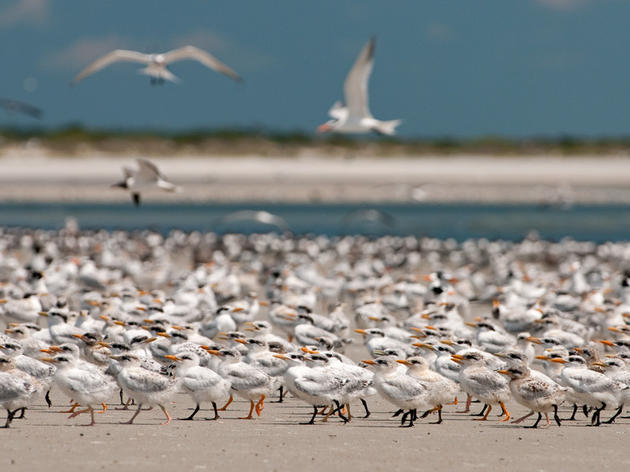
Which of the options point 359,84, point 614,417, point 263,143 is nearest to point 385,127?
point 359,84

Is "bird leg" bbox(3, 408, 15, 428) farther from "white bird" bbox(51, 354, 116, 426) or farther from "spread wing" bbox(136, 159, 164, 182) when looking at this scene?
"spread wing" bbox(136, 159, 164, 182)

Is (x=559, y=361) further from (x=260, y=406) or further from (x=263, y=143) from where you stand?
(x=263, y=143)

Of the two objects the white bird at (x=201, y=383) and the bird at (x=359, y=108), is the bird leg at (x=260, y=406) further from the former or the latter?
the bird at (x=359, y=108)

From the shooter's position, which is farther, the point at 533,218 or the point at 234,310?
the point at 533,218

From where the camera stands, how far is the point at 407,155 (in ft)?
389

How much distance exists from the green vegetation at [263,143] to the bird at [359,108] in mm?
89197

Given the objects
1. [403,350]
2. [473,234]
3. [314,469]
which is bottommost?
[314,469]

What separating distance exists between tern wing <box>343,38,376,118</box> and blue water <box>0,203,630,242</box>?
2590 cm

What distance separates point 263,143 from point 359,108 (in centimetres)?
10391

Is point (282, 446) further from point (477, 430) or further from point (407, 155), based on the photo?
point (407, 155)

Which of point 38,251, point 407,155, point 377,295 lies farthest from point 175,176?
point 377,295

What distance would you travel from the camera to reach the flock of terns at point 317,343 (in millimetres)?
11797

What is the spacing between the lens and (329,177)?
101m

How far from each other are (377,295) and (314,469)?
542 inches
